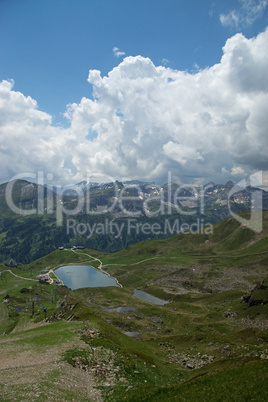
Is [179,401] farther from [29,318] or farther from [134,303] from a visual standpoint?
[134,303]

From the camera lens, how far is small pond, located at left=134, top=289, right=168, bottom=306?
143125mm

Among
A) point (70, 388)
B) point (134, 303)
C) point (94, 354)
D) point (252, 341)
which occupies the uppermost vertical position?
point (70, 388)

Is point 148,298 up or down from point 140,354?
down

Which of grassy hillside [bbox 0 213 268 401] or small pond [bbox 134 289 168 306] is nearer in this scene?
grassy hillside [bbox 0 213 268 401]

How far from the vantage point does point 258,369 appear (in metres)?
29.6

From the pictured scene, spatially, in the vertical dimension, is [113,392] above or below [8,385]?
below

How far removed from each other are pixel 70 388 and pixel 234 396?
16963 millimetres

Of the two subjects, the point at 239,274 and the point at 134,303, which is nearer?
the point at 134,303

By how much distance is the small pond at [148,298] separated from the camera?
470 feet

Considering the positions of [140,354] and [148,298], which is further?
[148,298]

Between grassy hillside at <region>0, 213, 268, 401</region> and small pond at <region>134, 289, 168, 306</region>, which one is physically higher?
grassy hillside at <region>0, 213, 268, 401</region>

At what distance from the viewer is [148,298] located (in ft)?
504

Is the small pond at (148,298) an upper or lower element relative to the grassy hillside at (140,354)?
lower

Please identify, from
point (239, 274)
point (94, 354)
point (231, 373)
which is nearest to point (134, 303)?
point (239, 274)
